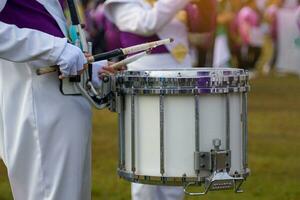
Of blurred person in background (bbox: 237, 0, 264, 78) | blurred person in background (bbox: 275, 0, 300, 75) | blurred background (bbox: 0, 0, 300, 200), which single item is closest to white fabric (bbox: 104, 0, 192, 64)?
blurred background (bbox: 0, 0, 300, 200)

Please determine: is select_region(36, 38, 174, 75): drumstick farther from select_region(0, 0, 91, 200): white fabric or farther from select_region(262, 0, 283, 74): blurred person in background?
select_region(262, 0, 283, 74): blurred person in background

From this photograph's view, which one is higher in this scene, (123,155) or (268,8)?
(268,8)

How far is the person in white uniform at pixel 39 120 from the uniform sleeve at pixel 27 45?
12 mm

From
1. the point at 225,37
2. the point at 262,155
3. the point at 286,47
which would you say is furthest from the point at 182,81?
the point at 286,47

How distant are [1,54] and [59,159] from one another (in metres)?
0.51

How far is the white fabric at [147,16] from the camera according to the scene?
236 inches

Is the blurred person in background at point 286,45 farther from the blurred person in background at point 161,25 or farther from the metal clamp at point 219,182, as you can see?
the metal clamp at point 219,182

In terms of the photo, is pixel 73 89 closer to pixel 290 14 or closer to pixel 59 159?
pixel 59 159

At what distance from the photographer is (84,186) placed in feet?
14.7

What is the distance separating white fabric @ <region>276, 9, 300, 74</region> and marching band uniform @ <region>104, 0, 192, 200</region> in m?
14.9

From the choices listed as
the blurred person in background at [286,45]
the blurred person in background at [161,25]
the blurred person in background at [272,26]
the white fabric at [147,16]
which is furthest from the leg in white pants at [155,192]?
the blurred person in background at [286,45]

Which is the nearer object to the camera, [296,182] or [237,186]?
[237,186]

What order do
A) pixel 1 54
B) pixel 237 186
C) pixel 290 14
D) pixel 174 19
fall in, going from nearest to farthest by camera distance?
pixel 1 54 < pixel 237 186 < pixel 174 19 < pixel 290 14

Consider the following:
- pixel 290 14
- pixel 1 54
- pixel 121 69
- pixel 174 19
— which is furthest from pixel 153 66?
pixel 290 14
